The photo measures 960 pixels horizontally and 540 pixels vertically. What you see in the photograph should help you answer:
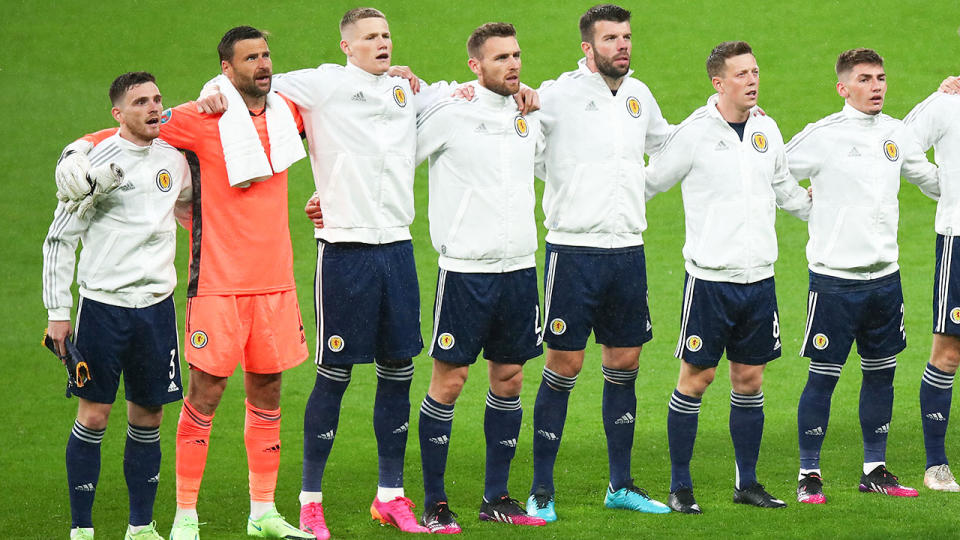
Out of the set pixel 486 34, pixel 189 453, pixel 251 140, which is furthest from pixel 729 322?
pixel 189 453

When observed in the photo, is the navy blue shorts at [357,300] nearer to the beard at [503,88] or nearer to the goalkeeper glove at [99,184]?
the beard at [503,88]

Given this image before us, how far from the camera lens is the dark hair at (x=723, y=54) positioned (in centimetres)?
674

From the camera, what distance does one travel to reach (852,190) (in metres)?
6.90

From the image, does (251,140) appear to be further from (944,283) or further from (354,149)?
(944,283)

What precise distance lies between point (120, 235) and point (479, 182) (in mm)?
1713

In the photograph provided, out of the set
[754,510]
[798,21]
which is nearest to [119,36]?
[798,21]

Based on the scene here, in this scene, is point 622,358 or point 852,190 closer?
point 622,358

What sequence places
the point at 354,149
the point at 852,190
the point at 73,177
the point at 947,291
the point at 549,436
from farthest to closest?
the point at 947,291 < the point at 852,190 < the point at 549,436 < the point at 354,149 < the point at 73,177

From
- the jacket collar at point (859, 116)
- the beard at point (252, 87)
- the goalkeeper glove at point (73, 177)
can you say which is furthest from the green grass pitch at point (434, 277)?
the beard at point (252, 87)

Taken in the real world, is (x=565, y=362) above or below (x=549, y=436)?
above

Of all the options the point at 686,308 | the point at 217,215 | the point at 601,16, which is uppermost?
the point at 601,16

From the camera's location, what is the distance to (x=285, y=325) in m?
6.11

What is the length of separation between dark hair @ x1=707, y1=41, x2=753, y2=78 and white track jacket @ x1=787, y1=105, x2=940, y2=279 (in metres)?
0.61

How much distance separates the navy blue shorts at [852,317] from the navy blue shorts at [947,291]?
0.42 meters
